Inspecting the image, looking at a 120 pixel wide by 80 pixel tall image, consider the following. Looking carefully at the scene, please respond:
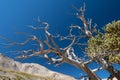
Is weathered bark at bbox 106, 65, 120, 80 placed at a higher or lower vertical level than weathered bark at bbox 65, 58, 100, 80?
higher

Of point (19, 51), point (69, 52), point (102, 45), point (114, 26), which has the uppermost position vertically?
point (114, 26)

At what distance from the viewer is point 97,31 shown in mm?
33812

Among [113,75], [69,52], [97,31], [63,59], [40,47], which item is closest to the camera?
[40,47]

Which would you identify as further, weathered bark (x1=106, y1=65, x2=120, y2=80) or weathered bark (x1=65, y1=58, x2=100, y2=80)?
weathered bark (x1=106, y1=65, x2=120, y2=80)

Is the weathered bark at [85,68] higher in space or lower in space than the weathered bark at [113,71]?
lower

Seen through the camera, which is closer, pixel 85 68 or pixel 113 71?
pixel 85 68

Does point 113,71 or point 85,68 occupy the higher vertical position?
point 113,71

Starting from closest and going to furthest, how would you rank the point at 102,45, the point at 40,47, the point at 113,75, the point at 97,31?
1. the point at 40,47
2. the point at 113,75
3. the point at 102,45
4. the point at 97,31

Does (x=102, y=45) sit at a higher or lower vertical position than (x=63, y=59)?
higher

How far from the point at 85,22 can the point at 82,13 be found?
1059 mm

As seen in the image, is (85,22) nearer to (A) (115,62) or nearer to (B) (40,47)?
(A) (115,62)

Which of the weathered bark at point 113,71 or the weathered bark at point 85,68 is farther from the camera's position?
the weathered bark at point 113,71

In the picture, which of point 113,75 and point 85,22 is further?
point 85,22

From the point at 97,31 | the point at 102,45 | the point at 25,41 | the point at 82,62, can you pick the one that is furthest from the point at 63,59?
the point at 97,31
